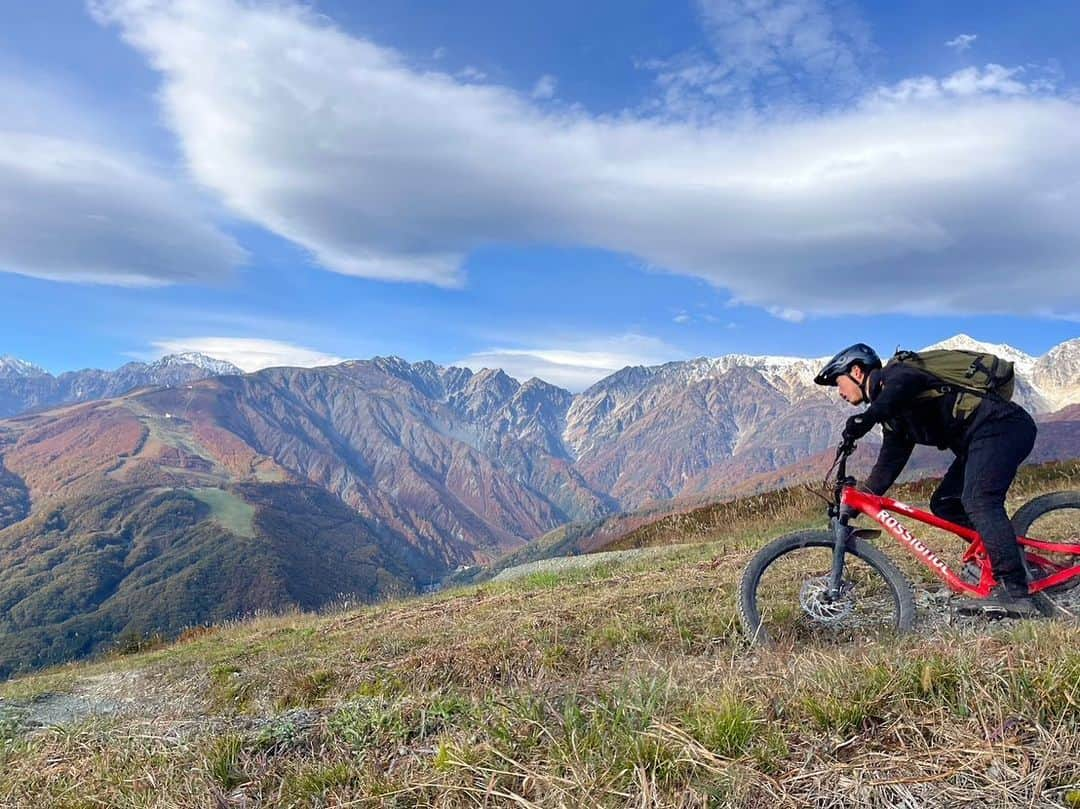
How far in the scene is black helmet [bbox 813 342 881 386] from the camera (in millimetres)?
5785

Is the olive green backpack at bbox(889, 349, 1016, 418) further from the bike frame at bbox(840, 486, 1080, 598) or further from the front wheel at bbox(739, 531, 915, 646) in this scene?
the front wheel at bbox(739, 531, 915, 646)

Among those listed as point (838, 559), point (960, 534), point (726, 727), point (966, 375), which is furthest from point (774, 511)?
point (726, 727)

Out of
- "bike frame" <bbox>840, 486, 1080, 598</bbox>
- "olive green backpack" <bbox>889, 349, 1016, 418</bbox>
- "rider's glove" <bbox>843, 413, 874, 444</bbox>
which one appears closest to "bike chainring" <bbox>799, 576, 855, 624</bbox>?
"bike frame" <bbox>840, 486, 1080, 598</bbox>

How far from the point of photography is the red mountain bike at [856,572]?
5.68 metres

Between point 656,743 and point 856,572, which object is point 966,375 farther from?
point 656,743

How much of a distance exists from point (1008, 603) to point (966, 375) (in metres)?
1.88

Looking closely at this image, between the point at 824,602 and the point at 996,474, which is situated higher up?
the point at 996,474

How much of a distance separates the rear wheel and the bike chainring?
55.7 inches

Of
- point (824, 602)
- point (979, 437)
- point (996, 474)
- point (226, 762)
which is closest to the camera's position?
point (226, 762)

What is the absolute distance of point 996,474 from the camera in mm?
5281

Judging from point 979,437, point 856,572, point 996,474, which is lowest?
point 856,572

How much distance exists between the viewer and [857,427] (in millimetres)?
5457

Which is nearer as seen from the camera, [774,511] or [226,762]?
[226,762]

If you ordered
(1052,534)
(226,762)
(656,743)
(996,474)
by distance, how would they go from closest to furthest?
(656,743) < (226,762) < (996,474) < (1052,534)
